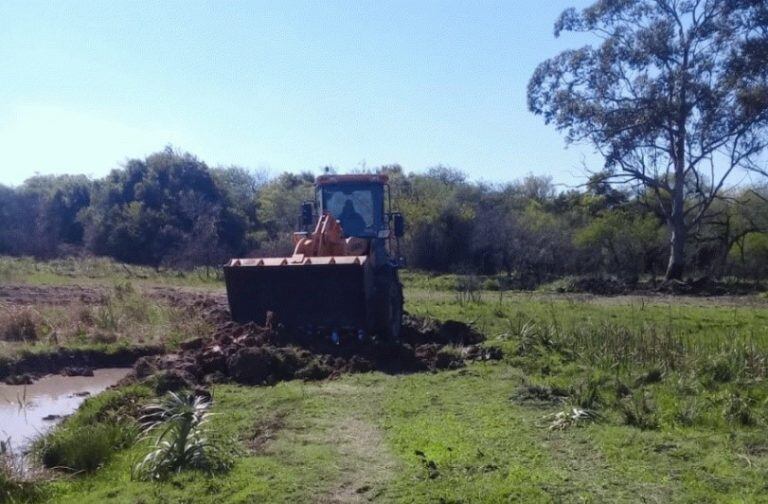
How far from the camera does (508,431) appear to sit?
821 centimetres

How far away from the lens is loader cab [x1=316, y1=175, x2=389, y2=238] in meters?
17.3

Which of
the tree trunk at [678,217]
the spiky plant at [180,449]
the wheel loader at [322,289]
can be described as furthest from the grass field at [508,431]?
the tree trunk at [678,217]

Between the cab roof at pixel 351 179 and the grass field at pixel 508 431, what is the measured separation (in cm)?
520

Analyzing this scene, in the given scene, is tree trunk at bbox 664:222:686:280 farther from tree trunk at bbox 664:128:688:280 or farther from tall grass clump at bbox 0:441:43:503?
tall grass clump at bbox 0:441:43:503

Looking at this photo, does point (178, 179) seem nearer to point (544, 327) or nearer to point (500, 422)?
point (544, 327)

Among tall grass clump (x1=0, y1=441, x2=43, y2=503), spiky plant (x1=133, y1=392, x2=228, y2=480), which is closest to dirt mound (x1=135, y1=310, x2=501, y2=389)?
spiky plant (x1=133, y1=392, x2=228, y2=480)

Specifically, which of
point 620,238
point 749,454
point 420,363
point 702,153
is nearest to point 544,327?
point 420,363

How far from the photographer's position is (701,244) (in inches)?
1452

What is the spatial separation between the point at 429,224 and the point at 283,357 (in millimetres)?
27592

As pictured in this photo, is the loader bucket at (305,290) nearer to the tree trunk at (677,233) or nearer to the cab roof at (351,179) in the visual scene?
the cab roof at (351,179)

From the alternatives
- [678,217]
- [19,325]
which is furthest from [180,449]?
[678,217]

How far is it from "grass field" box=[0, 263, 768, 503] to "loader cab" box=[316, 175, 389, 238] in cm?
499

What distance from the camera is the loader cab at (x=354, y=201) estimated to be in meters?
17.3

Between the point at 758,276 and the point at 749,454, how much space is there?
1186 inches
